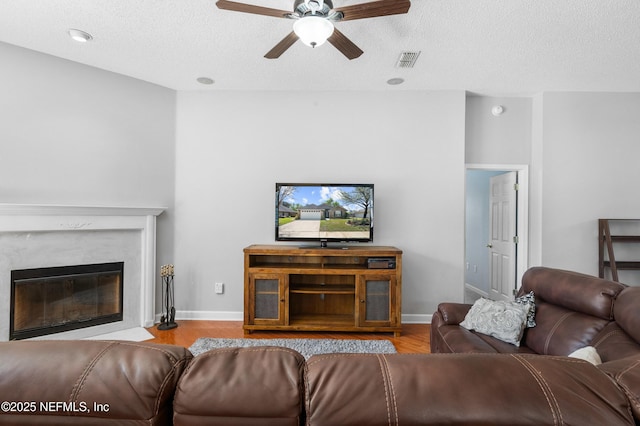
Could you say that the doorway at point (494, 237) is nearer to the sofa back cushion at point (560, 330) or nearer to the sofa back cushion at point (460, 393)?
the sofa back cushion at point (560, 330)

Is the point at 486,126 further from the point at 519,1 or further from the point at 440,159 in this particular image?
the point at 519,1

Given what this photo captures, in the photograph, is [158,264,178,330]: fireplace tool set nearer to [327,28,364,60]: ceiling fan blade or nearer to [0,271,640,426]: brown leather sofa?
[327,28,364,60]: ceiling fan blade

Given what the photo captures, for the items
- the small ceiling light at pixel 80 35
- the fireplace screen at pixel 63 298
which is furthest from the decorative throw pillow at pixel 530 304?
the small ceiling light at pixel 80 35

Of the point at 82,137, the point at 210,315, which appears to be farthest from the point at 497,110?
the point at 82,137

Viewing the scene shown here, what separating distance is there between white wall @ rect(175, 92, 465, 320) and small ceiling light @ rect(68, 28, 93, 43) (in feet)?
3.76

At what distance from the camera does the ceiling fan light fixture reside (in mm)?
1909

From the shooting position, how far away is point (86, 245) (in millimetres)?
3098

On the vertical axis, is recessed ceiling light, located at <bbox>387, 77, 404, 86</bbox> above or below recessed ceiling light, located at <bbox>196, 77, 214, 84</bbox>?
below

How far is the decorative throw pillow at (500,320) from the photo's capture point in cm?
195

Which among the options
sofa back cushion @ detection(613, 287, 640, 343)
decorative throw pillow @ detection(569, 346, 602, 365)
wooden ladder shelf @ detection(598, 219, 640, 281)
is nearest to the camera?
decorative throw pillow @ detection(569, 346, 602, 365)

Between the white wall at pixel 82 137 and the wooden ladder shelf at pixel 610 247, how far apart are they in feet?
16.6

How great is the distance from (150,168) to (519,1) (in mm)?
3817

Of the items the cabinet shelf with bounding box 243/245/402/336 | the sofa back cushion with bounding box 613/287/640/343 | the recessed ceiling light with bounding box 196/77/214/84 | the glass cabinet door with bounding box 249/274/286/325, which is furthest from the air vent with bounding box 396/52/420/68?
the glass cabinet door with bounding box 249/274/286/325

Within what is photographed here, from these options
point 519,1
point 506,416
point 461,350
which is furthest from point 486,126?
point 506,416
